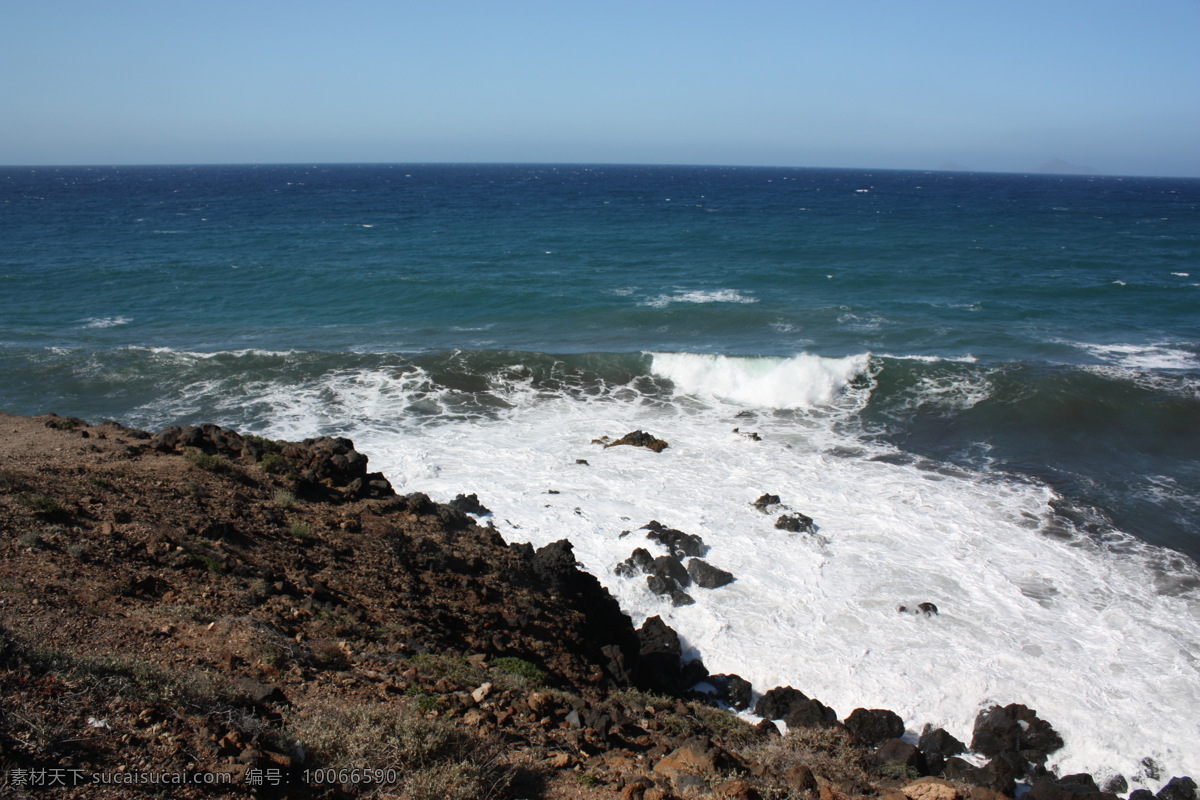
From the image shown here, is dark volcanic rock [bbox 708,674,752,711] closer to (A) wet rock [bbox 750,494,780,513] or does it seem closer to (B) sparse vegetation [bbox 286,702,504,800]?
(B) sparse vegetation [bbox 286,702,504,800]

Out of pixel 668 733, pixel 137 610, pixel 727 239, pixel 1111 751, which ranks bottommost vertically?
pixel 1111 751

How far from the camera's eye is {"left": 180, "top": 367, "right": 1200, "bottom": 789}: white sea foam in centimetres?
1065

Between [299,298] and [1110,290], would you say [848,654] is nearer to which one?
[299,298]

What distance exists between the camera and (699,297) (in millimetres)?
36094

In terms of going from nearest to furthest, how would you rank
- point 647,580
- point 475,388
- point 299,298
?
point 647,580
point 475,388
point 299,298

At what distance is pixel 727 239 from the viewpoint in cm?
5559

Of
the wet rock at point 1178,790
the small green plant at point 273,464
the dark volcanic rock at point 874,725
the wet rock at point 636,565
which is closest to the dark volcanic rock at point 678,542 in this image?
the wet rock at point 636,565

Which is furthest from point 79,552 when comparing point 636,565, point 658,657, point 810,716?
point 810,716

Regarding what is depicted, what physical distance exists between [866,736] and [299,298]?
108 ft

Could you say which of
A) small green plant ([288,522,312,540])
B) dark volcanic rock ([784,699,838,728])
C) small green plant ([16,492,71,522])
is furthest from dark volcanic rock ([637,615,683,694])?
small green plant ([16,492,71,522])

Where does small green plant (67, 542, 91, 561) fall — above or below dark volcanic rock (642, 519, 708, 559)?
above

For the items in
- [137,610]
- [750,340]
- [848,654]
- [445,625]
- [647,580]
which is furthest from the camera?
[750,340]

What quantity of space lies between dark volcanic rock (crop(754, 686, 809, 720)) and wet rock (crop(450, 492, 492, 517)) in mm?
6857

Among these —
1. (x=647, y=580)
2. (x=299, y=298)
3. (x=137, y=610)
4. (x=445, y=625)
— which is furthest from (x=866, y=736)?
(x=299, y=298)
